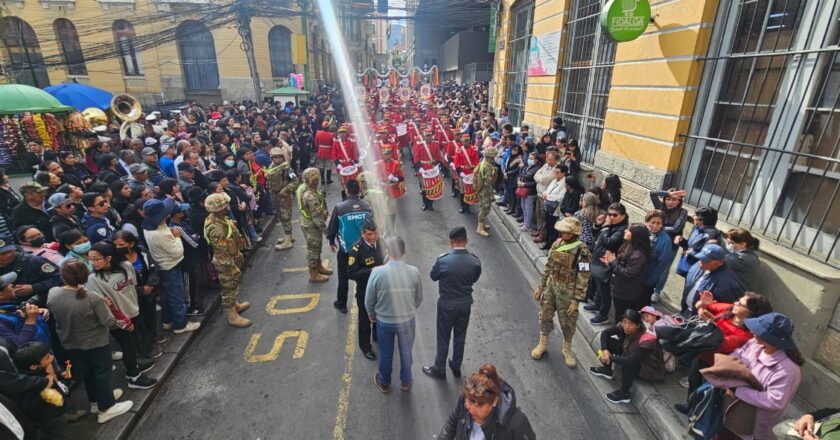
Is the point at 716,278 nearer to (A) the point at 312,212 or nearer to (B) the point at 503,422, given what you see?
(B) the point at 503,422

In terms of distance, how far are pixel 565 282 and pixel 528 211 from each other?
4425 mm

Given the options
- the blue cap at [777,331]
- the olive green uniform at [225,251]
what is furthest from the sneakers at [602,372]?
the olive green uniform at [225,251]

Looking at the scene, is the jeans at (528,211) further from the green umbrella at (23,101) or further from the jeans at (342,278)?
the green umbrella at (23,101)

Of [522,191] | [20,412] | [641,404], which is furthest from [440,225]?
[20,412]

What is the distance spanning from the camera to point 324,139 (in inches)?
460

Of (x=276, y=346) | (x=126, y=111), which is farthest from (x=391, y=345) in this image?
(x=126, y=111)

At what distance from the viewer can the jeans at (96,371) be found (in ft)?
12.7

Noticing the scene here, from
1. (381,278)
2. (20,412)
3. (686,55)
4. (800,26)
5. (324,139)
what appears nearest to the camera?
(20,412)

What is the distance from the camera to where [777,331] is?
9.77ft

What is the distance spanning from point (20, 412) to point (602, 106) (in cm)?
1053

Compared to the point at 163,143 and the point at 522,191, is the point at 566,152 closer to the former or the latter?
the point at 522,191

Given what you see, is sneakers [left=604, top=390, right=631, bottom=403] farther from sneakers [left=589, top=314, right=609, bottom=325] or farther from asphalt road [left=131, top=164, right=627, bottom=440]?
sneakers [left=589, top=314, right=609, bottom=325]

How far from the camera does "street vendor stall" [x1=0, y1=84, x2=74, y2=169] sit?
927 centimetres

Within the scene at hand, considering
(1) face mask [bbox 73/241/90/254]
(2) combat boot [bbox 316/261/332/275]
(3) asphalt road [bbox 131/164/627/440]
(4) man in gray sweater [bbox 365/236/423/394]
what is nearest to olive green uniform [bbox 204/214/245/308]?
(3) asphalt road [bbox 131/164/627/440]
